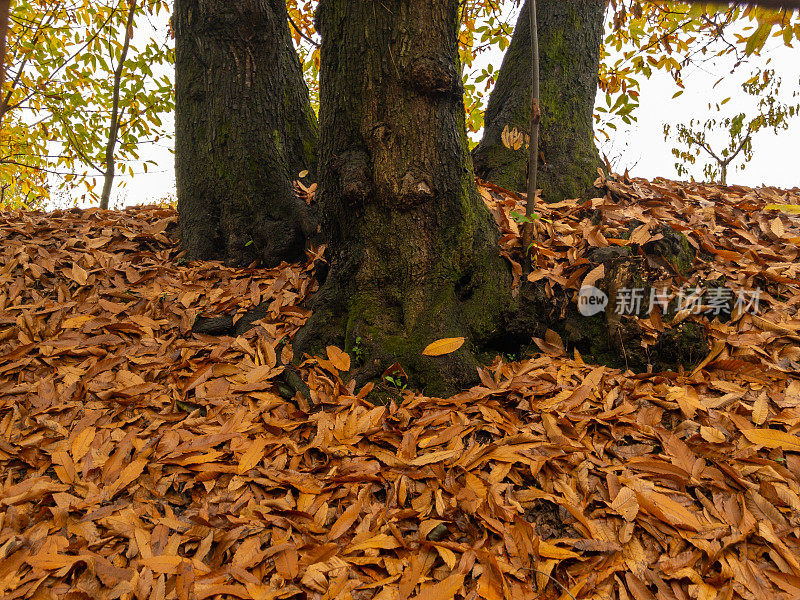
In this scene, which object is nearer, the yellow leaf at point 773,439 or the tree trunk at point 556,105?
the yellow leaf at point 773,439

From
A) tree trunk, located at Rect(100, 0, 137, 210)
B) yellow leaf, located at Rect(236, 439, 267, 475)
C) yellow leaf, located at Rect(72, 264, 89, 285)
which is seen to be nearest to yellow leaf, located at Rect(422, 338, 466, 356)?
yellow leaf, located at Rect(236, 439, 267, 475)

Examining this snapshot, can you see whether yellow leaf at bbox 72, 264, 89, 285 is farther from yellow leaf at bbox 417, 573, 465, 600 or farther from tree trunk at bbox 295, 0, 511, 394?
yellow leaf at bbox 417, 573, 465, 600

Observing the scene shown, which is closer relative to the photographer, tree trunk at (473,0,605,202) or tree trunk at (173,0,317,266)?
tree trunk at (173,0,317,266)

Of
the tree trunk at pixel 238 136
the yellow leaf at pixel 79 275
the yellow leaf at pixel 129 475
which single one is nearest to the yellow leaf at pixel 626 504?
the yellow leaf at pixel 129 475

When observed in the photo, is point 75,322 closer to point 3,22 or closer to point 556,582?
point 556,582

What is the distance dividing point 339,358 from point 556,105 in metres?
2.52

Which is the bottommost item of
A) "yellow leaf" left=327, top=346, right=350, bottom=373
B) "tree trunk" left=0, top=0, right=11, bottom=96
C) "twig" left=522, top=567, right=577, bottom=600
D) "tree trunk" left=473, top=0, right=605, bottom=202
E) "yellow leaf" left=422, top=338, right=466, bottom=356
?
"twig" left=522, top=567, right=577, bottom=600

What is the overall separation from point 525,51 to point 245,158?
2.23 m

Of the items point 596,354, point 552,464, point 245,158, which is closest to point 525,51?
point 245,158

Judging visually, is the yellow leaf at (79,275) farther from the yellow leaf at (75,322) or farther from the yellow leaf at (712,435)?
the yellow leaf at (712,435)

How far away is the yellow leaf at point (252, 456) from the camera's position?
6.18ft

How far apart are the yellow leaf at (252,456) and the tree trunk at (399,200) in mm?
497

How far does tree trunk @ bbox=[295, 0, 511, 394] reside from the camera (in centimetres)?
228

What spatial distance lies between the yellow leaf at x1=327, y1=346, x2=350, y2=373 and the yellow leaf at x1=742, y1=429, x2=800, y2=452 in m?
1.55
